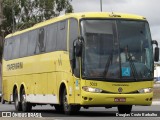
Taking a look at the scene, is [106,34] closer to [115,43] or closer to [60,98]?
[115,43]

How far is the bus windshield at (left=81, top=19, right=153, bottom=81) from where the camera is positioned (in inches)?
794

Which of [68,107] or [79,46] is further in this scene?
[68,107]

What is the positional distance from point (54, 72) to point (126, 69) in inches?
136

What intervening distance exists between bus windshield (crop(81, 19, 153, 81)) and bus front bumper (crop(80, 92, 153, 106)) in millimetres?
558

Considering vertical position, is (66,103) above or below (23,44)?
below

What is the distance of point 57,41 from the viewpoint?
22359mm

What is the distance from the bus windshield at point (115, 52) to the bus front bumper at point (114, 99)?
56 cm

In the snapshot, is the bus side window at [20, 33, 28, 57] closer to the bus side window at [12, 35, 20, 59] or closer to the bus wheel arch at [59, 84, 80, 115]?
the bus side window at [12, 35, 20, 59]

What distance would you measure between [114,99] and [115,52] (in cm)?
156

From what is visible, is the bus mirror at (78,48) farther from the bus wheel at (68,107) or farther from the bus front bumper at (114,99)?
the bus wheel at (68,107)

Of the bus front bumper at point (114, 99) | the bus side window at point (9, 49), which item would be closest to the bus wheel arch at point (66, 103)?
the bus front bumper at point (114, 99)

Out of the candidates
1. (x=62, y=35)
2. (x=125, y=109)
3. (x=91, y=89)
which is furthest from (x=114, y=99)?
(x=62, y=35)

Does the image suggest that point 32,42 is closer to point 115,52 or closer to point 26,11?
point 115,52

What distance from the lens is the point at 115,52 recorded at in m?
20.4
